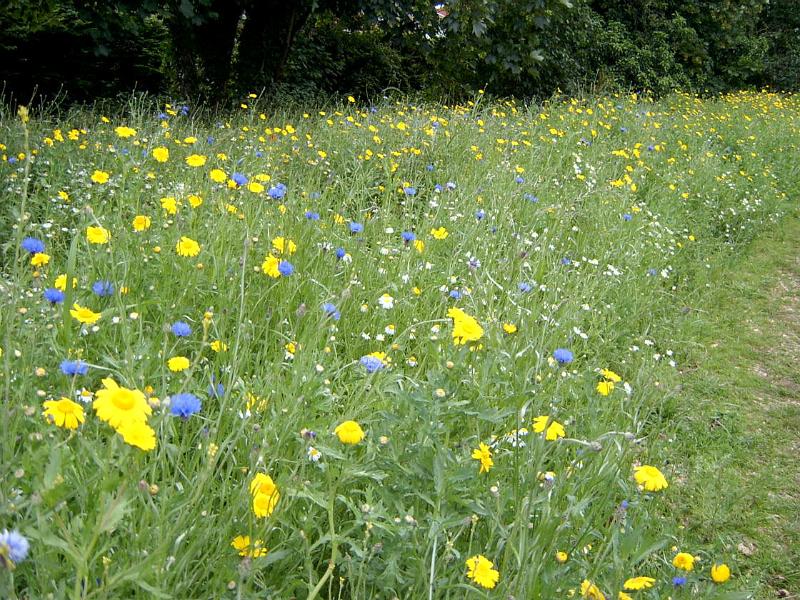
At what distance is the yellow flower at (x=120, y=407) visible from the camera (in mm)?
1095

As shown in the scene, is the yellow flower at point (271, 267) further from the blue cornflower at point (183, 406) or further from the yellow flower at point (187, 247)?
the blue cornflower at point (183, 406)

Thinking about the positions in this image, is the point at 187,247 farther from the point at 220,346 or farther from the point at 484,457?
the point at 484,457

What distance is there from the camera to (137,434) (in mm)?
1114

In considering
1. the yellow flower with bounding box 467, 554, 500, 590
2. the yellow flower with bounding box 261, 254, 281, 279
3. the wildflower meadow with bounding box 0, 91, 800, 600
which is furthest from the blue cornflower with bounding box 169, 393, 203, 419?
the yellow flower with bounding box 261, 254, 281, 279

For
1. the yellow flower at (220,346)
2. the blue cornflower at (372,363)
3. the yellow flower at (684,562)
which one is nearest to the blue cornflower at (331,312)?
the blue cornflower at (372,363)

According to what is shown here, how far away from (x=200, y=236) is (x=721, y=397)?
8.17 feet

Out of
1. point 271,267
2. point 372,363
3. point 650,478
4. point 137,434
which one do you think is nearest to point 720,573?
point 650,478

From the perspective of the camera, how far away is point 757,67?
15062mm

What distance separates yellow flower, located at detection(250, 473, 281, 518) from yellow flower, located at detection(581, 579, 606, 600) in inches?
25.3

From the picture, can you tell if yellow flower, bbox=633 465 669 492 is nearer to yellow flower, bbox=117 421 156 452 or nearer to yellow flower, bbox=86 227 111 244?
yellow flower, bbox=117 421 156 452

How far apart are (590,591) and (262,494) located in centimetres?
67

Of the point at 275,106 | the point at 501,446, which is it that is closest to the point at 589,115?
the point at 275,106

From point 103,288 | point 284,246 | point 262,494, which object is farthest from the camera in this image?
point 284,246

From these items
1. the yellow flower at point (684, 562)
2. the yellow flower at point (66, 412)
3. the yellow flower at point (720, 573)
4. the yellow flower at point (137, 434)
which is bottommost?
the yellow flower at point (684, 562)
